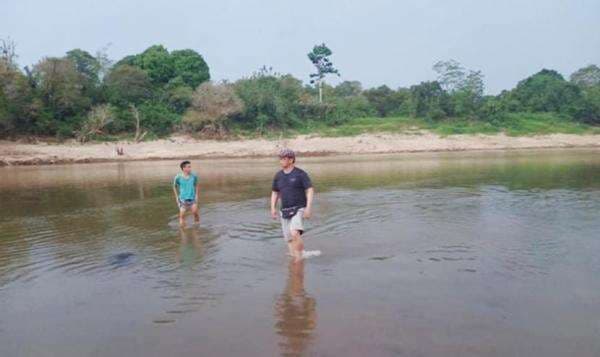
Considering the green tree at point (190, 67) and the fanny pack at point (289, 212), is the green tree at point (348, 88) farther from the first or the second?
the fanny pack at point (289, 212)

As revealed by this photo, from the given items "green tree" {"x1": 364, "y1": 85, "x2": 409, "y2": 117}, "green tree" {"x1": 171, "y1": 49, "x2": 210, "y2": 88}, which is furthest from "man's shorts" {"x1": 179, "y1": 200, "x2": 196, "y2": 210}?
"green tree" {"x1": 364, "y1": 85, "x2": 409, "y2": 117}

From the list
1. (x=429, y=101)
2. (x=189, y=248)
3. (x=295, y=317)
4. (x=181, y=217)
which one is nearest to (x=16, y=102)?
(x=181, y=217)

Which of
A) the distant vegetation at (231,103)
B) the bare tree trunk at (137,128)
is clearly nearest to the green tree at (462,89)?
the distant vegetation at (231,103)

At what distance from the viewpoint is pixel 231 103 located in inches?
1774

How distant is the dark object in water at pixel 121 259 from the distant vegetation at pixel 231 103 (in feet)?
106

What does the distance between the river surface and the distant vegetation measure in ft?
92.5

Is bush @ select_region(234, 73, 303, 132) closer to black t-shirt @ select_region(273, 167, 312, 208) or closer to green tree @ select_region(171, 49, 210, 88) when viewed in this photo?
green tree @ select_region(171, 49, 210, 88)

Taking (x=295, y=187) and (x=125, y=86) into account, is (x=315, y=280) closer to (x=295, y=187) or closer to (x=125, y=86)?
(x=295, y=187)

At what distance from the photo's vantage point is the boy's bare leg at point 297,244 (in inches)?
329

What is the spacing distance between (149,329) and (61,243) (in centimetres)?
559

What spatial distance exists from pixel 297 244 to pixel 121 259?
9.93 ft

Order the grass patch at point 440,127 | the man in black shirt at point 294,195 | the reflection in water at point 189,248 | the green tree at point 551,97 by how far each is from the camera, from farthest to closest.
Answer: the green tree at point 551,97, the grass patch at point 440,127, the reflection in water at point 189,248, the man in black shirt at point 294,195

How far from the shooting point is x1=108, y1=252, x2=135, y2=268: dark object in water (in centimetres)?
864

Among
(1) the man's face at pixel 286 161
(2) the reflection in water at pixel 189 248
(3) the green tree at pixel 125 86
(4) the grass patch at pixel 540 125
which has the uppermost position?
(3) the green tree at pixel 125 86
